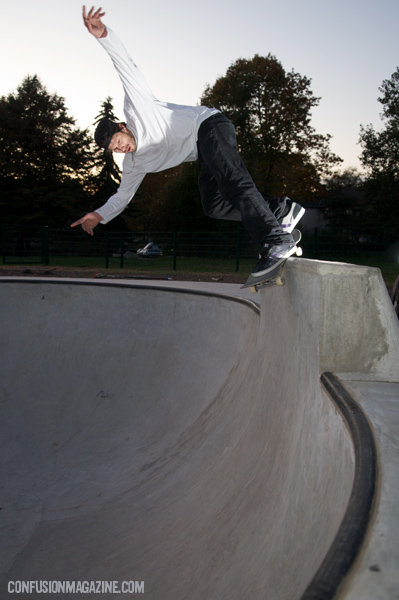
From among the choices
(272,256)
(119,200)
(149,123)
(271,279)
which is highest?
(149,123)

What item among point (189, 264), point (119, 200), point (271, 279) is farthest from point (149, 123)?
point (189, 264)

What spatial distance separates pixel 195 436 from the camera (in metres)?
3.36

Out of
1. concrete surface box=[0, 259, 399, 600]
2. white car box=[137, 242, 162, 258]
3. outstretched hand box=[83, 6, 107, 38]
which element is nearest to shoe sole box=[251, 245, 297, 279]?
concrete surface box=[0, 259, 399, 600]

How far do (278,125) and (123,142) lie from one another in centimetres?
2929

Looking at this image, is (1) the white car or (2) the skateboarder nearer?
(2) the skateboarder

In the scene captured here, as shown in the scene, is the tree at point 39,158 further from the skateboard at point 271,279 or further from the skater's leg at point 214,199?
the skateboard at point 271,279

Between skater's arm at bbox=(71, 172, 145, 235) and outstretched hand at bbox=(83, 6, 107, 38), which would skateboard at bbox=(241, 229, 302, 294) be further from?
outstretched hand at bbox=(83, 6, 107, 38)

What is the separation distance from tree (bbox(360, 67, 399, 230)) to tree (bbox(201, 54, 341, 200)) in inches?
105

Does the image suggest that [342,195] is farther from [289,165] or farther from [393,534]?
[393,534]

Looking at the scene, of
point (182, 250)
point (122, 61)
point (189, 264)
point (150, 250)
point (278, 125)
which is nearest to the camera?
point (122, 61)

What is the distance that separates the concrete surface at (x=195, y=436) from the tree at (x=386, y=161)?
27316 mm

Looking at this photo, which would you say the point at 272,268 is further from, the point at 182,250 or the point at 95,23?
the point at 182,250

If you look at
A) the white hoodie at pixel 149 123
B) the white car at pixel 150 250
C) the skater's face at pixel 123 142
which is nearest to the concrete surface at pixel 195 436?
the white hoodie at pixel 149 123

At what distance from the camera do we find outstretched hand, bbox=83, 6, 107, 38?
2777 millimetres
